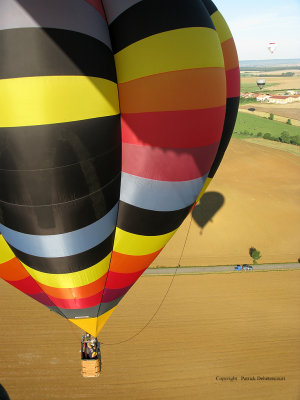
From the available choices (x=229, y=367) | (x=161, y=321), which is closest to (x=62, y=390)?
(x=161, y=321)

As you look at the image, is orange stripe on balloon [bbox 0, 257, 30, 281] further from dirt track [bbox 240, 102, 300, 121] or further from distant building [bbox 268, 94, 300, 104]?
distant building [bbox 268, 94, 300, 104]

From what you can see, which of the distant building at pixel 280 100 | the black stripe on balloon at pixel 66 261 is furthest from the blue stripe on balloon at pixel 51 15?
the distant building at pixel 280 100

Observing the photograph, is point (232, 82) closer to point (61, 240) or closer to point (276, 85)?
point (61, 240)

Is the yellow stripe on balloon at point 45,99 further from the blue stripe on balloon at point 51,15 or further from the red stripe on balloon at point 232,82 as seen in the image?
the red stripe on balloon at point 232,82

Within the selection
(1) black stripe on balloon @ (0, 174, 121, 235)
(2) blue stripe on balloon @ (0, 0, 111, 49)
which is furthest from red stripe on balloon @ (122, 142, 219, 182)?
(2) blue stripe on balloon @ (0, 0, 111, 49)

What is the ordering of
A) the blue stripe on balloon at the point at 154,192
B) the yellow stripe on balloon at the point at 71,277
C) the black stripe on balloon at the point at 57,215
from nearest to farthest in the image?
the black stripe on balloon at the point at 57,215
the blue stripe on balloon at the point at 154,192
the yellow stripe on balloon at the point at 71,277

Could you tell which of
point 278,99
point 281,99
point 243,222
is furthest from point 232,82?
point 278,99
